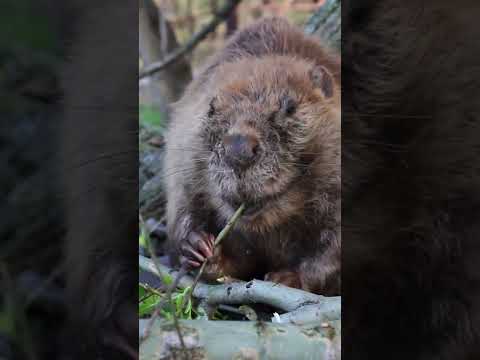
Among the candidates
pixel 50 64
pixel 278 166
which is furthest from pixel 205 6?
pixel 50 64

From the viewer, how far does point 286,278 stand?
1.45m

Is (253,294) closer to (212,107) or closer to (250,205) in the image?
(250,205)

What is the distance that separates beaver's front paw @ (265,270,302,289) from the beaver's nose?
31cm

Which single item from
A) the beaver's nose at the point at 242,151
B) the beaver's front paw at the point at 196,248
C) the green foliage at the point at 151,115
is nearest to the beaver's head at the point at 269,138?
the beaver's nose at the point at 242,151

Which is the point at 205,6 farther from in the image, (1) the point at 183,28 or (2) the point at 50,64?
(2) the point at 50,64

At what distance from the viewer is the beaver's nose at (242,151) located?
1.27 m

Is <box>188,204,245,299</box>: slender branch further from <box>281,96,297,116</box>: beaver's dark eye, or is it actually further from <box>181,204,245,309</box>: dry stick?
<box>281,96,297,116</box>: beaver's dark eye

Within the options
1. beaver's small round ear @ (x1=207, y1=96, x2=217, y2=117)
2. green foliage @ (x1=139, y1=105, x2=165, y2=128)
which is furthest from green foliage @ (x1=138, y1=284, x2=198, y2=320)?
green foliage @ (x1=139, y1=105, x2=165, y2=128)

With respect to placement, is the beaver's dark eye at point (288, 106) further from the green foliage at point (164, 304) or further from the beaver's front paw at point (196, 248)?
the green foliage at point (164, 304)

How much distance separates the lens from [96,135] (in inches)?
42.9

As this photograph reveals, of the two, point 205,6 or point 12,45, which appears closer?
point 12,45

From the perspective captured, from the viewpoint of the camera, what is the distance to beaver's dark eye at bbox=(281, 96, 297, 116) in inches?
55.5

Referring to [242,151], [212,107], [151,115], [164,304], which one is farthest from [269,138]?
[151,115]

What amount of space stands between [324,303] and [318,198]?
27cm
